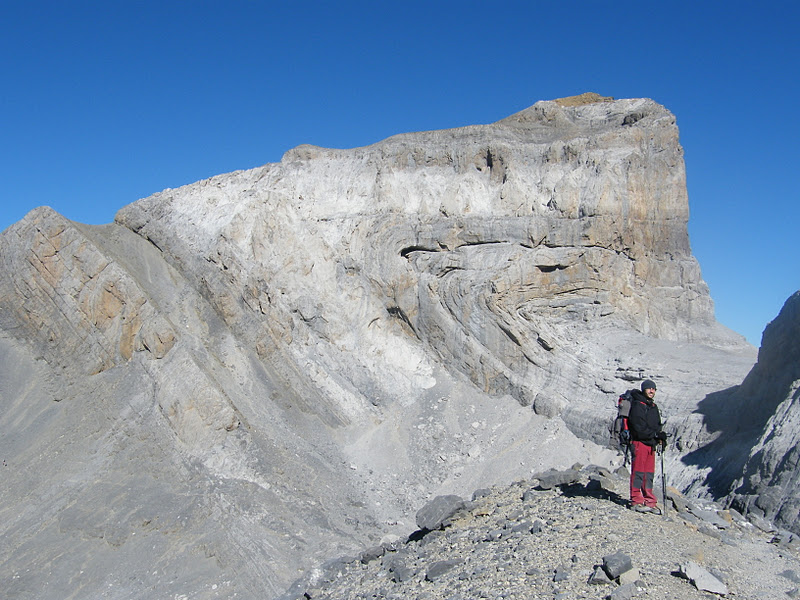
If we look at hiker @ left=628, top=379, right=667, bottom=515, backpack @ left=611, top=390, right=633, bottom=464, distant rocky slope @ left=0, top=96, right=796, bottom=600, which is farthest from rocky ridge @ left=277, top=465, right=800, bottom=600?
distant rocky slope @ left=0, top=96, right=796, bottom=600

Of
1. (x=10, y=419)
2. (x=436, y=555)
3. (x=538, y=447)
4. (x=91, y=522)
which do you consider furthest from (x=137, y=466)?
(x=538, y=447)

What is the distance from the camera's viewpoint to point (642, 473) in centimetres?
896

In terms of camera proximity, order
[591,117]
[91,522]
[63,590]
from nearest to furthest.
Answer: [63,590] < [91,522] < [591,117]

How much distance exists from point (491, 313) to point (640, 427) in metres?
10.7

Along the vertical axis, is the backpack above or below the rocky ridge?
above

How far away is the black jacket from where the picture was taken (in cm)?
880

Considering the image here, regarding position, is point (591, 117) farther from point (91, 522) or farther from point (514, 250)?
point (91, 522)

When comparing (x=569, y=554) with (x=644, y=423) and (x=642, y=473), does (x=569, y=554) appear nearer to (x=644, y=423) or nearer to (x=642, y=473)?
(x=642, y=473)

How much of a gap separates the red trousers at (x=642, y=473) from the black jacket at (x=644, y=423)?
3.7 inches

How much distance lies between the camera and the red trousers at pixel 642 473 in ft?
28.9

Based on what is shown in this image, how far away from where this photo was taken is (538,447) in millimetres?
17328

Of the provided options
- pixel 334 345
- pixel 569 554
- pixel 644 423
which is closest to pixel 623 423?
pixel 644 423

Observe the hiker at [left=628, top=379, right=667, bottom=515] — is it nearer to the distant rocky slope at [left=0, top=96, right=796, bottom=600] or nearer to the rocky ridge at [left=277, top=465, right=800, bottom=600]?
the rocky ridge at [left=277, top=465, right=800, bottom=600]

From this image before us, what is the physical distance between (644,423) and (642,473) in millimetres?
733
